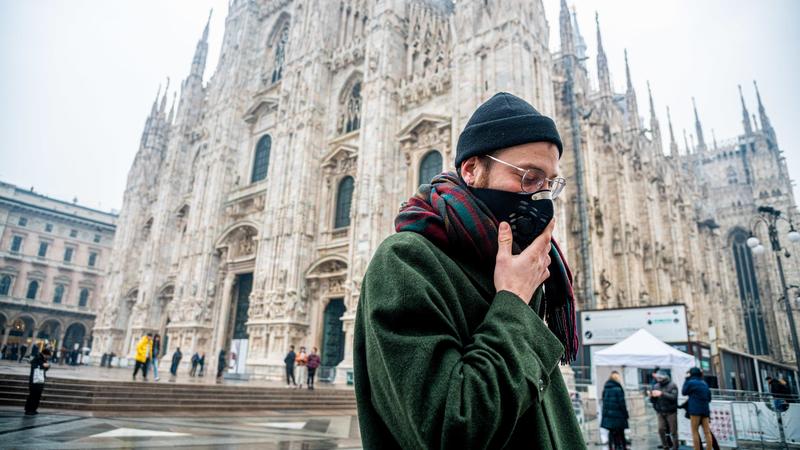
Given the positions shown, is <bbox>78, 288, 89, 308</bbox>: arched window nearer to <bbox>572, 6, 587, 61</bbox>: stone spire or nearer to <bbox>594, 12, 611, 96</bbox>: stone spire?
<bbox>594, 12, 611, 96</bbox>: stone spire

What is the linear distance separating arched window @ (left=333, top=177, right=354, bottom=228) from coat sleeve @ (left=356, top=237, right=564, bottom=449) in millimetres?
18691

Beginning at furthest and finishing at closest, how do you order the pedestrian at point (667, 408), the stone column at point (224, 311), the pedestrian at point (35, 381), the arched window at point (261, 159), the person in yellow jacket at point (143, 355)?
the arched window at point (261, 159) < the stone column at point (224, 311) < the person in yellow jacket at point (143, 355) < the pedestrian at point (667, 408) < the pedestrian at point (35, 381)

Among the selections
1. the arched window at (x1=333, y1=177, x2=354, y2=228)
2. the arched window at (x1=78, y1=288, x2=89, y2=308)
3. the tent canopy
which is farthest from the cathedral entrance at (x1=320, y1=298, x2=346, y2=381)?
the arched window at (x1=78, y1=288, x2=89, y2=308)

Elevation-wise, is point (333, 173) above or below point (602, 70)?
below

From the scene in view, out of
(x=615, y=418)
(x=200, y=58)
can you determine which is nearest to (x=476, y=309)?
(x=615, y=418)

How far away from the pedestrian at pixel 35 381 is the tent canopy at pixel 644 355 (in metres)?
10.4

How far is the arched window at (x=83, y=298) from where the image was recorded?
43344mm

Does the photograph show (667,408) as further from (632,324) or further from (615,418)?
(632,324)

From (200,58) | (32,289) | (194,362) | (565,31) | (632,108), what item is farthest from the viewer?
(32,289)

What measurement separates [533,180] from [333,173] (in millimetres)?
19758

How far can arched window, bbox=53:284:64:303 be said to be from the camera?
41.8 metres

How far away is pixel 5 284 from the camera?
39062 mm

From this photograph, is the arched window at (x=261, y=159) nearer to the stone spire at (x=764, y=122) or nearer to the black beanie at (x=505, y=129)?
the black beanie at (x=505, y=129)

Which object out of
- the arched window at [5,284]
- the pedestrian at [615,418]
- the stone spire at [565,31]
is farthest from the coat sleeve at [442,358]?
the arched window at [5,284]
